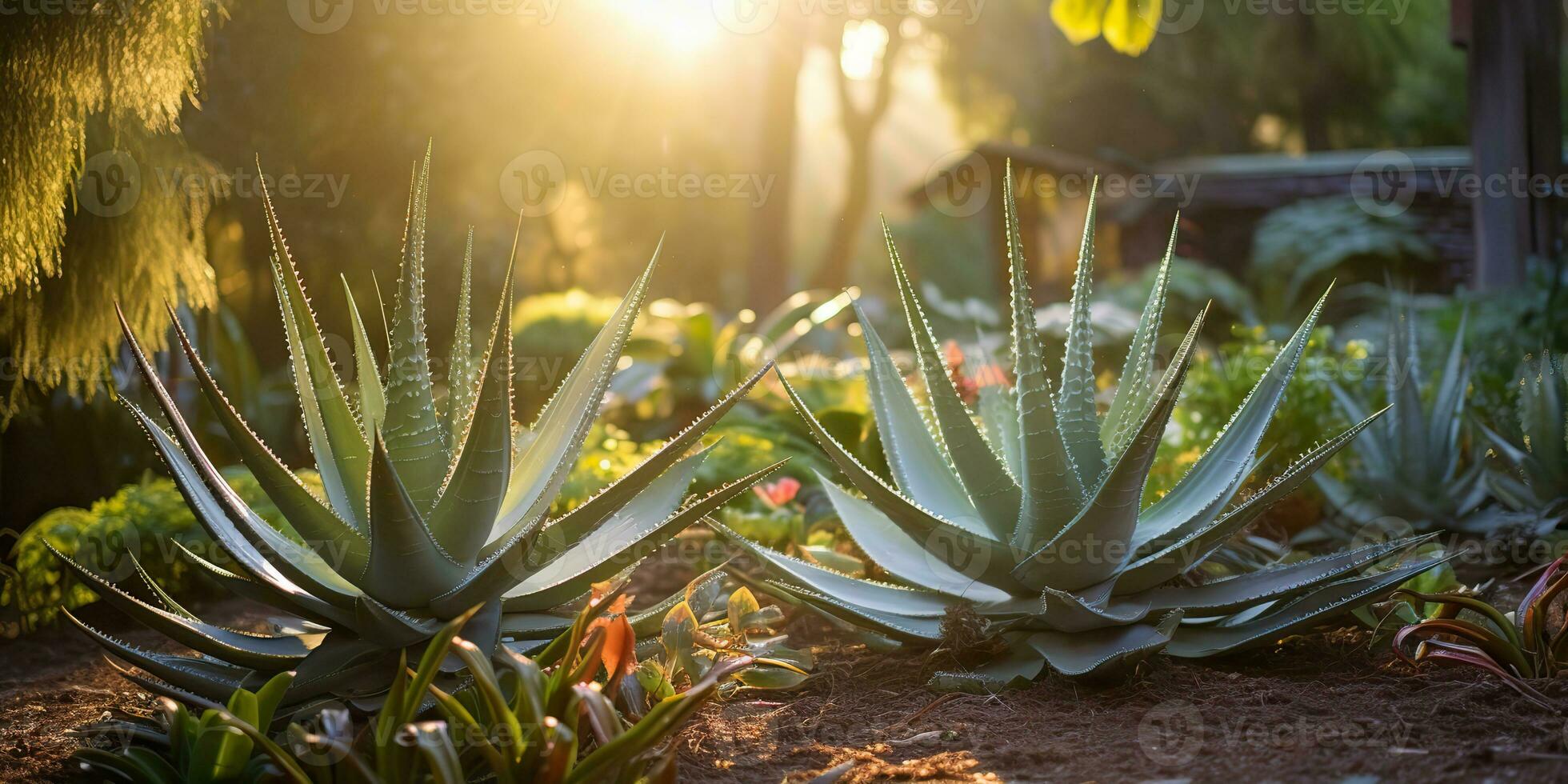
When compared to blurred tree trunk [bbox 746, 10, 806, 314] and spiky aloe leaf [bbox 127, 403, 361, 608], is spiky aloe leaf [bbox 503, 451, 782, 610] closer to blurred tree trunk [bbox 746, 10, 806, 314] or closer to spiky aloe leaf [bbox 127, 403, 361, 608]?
spiky aloe leaf [bbox 127, 403, 361, 608]

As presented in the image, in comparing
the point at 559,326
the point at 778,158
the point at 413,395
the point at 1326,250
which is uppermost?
the point at 778,158

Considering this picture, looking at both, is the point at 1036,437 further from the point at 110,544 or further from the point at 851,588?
the point at 110,544

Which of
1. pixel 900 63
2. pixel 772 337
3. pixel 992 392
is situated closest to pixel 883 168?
pixel 900 63

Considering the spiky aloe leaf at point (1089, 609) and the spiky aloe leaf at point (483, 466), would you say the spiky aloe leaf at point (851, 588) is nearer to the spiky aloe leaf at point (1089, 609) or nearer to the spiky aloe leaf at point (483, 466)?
the spiky aloe leaf at point (1089, 609)

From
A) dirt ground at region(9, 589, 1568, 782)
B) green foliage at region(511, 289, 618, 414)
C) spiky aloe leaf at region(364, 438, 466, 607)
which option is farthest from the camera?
green foliage at region(511, 289, 618, 414)

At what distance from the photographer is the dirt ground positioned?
6.17 ft

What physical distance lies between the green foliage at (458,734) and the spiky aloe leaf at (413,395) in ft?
1.48

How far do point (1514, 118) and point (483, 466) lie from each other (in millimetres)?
6746

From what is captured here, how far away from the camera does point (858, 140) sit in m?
19.9

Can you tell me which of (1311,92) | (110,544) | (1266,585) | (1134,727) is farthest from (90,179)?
(1311,92)

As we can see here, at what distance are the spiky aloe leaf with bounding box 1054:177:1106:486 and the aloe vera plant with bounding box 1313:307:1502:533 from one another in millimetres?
1781

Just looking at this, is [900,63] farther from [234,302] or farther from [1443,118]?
[234,302]

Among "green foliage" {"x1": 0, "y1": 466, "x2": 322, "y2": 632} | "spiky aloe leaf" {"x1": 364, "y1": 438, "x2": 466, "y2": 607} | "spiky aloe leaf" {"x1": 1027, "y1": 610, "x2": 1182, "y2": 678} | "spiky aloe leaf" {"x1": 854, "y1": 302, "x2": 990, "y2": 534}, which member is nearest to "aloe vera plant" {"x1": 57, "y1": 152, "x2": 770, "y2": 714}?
"spiky aloe leaf" {"x1": 364, "y1": 438, "x2": 466, "y2": 607}

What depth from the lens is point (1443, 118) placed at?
763 inches
